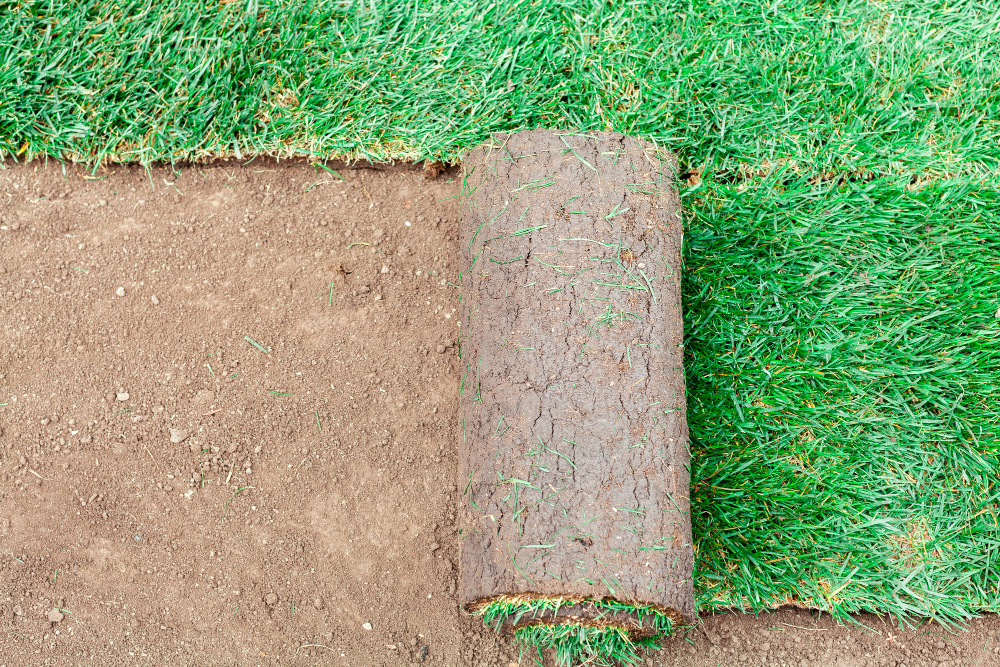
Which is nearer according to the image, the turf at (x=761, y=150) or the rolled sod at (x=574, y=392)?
the rolled sod at (x=574, y=392)

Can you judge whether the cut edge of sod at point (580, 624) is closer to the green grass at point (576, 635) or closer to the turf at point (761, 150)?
the green grass at point (576, 635)

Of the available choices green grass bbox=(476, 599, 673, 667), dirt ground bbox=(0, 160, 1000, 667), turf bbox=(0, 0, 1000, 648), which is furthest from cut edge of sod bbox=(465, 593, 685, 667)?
turf bbox=(0, 0, 1000, 648)

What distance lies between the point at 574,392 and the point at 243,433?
1161mm

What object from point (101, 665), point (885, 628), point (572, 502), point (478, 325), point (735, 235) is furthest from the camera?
point (735, 235)

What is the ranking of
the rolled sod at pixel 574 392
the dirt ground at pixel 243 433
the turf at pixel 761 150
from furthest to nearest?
the turf at pixel 761 150, the dirt ground at pixel 243 433, the rolled sod at pixel 574 392

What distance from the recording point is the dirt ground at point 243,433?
89.0 inches

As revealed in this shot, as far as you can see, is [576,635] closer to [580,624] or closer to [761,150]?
[580,624]

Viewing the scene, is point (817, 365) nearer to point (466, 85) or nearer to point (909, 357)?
point (909, 357)

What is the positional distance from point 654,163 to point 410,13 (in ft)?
3.80

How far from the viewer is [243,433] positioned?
7.82 ft

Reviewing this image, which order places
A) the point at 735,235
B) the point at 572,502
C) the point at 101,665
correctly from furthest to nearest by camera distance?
the point at 735,235
the point at 101,665
the point at 572,502

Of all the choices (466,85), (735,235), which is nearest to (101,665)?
(466,85)

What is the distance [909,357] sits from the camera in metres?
2.47

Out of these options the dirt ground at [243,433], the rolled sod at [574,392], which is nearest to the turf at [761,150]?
the dirt ground at [243,433]
